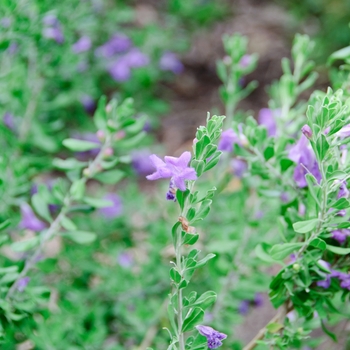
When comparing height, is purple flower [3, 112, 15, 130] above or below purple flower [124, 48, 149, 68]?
above

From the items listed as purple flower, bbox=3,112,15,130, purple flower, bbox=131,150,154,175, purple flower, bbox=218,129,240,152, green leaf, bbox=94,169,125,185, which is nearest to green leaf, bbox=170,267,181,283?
purple flower, bbox=218,129,240,152

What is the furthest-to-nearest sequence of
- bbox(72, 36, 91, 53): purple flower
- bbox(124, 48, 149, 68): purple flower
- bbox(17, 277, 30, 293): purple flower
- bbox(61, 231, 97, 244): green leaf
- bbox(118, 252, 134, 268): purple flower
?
bbox(124, 48, 149, 68): purple flower < bbox(72, 36, 91, 53): purple flower < bbox(118, 252, 134, 268): purple flower < bbox(61, 231, 97, 244): green leaf < bbox(17, 277, 30, 293): purple flower

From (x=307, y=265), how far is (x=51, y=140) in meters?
1.51

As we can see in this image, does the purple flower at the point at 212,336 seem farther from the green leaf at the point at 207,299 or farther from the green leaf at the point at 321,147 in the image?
the green leaf at the point at 321,147

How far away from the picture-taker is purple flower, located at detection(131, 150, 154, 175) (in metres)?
3.42

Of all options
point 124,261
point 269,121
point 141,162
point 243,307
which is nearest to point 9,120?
point 124,261

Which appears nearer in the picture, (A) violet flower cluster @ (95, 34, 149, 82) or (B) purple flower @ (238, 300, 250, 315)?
(B) purple flower @ (238, 300, 250, 315)

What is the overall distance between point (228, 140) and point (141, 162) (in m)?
1.75

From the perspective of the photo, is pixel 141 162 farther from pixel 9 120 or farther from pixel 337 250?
pixel 337 250

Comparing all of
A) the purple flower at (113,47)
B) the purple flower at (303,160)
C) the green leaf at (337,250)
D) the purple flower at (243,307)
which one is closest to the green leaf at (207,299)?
the green leaf at (337,250)

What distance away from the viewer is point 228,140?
1.71 metres

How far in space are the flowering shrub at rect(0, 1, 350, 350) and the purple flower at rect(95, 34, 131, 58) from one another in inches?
0.5

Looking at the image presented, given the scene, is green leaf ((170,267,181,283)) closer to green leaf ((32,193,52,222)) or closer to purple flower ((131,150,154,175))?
green leaf ((32,193,52,222))

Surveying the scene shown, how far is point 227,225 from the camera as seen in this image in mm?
2344
